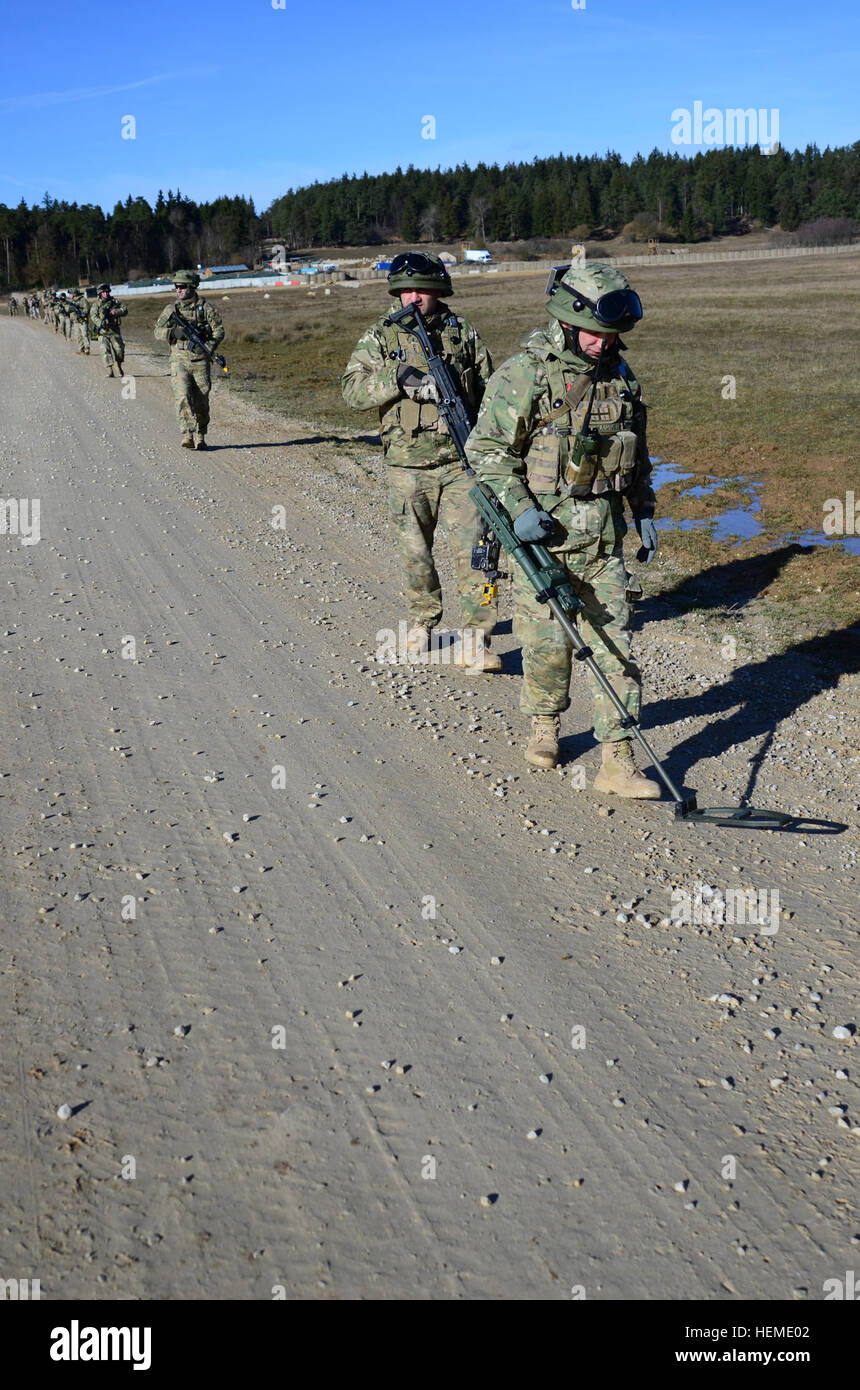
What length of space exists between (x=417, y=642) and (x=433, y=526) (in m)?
0.81

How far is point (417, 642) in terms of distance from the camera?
7508 millimetres

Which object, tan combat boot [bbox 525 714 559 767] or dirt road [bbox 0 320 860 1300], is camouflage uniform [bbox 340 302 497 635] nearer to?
dirt road [bbox 0 320 860 1300]

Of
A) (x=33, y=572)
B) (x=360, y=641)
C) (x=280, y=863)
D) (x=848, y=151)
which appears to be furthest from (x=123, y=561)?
(x=848, y=151)

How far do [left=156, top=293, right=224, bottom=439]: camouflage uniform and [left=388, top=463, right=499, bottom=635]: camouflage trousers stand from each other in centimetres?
819

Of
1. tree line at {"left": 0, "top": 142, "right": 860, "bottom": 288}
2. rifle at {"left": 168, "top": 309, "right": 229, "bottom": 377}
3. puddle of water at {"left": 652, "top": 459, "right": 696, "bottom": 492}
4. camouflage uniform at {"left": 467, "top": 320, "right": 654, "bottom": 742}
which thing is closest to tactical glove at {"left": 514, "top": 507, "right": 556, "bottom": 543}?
camouflage uniform at {"left": 467, "top": 320, "right": 654, "bottom": 742}

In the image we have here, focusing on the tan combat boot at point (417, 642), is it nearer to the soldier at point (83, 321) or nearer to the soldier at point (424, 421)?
the soldier at point (424, 421)

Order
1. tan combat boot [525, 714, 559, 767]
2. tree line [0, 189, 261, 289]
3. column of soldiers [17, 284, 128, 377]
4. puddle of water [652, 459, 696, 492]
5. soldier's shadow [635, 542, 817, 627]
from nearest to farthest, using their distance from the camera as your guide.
Result: tan combat boot [525, 714, 559, 767], soldier's shadow [635, 542, 817, 627], puddle of water [652, 459, 696, 492], column of soldiers [17, 284, 128, 377], tree line [0, 189, 261, 289]

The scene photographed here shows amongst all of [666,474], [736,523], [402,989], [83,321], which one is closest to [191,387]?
[666,474]

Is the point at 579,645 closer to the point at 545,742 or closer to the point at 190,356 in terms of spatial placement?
the point at 545,742

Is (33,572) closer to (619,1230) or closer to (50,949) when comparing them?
(50,949)

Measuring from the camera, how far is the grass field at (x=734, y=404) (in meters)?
9.31

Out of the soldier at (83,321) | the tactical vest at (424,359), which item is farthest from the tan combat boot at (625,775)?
the soldier at (83,321)

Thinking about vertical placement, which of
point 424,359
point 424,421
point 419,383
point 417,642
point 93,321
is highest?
point 93,321

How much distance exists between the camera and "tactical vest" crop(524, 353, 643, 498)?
5.05m
